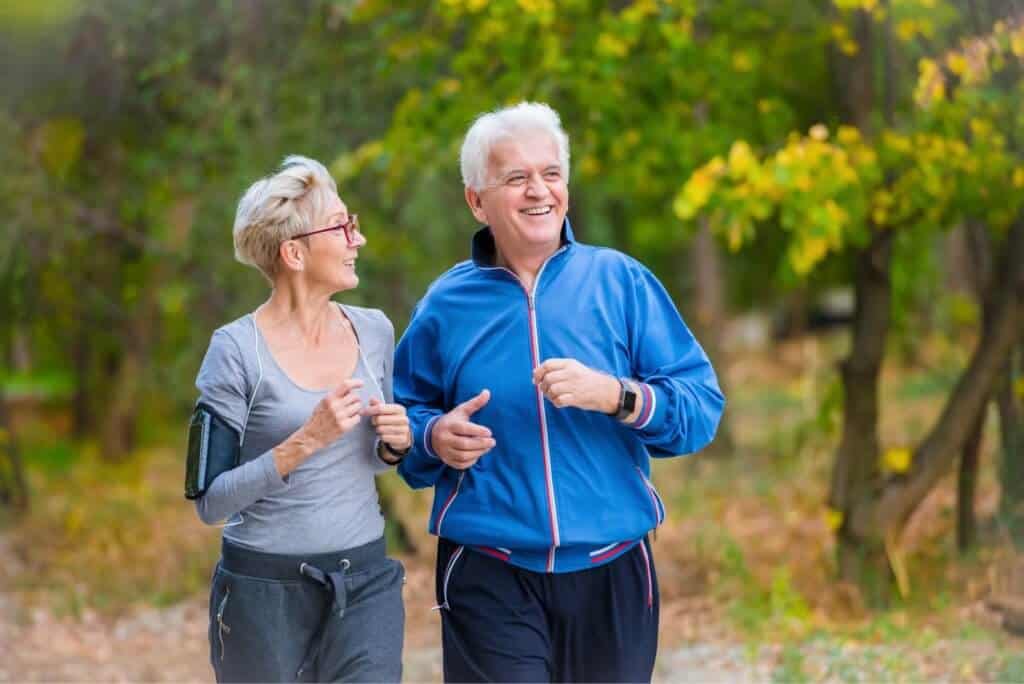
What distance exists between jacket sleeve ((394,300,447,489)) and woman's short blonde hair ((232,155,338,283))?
1.25 feet

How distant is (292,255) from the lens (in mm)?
3289

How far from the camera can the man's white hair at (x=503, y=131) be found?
3.29m

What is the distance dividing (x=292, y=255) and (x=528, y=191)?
1.95 feet

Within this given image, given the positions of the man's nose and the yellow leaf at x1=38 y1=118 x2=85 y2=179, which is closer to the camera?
the man's nose

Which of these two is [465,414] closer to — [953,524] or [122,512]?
[953,524]

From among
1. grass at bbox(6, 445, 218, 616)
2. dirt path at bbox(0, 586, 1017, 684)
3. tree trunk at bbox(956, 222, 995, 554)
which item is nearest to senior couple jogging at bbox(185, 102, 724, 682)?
dirt path at bbox(0, 586, 1017, 684)

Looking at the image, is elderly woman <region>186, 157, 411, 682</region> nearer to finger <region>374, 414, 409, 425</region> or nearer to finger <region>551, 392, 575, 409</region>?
finger <region>374, 414, 409, 425</region>

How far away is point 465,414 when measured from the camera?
3164mm

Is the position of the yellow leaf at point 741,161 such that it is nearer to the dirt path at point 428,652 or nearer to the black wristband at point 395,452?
the dirt path at point 428,652

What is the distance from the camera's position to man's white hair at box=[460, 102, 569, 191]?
129 inches

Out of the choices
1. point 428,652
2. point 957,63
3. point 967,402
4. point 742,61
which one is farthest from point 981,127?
point 428,652

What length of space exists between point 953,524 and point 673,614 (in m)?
2.00

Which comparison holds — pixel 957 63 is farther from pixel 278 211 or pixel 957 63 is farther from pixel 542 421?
pixel 278 211

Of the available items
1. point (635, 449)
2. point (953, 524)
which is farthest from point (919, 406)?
point (635, 449)
